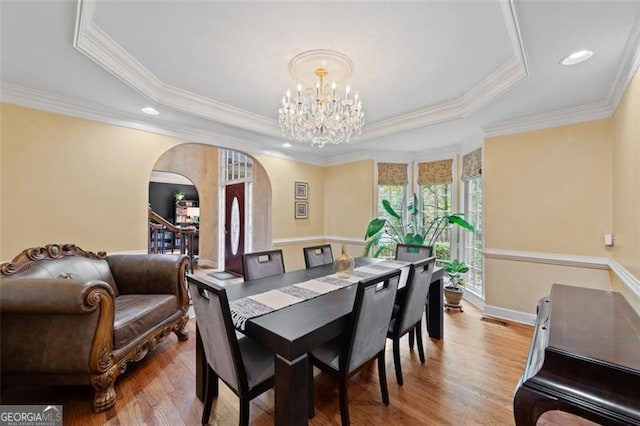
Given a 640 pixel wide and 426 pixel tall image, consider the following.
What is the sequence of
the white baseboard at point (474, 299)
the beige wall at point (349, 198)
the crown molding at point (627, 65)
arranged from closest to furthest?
the crown molding at point (627, 65), the white baseboard at point (474, 299), the beige wall at point (349, 198)

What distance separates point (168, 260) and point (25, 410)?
1.30 meters

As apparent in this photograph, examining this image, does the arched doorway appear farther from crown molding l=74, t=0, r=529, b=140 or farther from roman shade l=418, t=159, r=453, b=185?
roman shade l=418, t=159, r=453, b=185

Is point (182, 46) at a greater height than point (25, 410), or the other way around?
point (182, 46)

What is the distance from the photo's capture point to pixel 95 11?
165 centimetres

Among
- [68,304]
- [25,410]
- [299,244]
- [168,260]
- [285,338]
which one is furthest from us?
[299,244]

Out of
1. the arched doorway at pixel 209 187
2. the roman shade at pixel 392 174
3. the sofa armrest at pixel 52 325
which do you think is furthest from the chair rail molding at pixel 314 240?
the sofa armrest at pixel 52 325

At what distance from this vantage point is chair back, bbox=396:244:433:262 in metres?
3.12

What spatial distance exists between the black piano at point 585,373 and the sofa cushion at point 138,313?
2.40 metres

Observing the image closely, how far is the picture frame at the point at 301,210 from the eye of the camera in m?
4.90

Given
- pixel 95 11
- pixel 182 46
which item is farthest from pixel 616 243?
pixel 95 11

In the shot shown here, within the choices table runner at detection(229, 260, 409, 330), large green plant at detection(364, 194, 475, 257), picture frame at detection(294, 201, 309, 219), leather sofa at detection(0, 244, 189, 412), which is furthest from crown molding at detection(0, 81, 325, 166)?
table runner at detection(229, 260, 409, 330)

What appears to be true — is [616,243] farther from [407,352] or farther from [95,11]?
[95,11]

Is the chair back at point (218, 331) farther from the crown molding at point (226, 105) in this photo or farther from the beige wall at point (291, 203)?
the beige wall at point (291, 203)

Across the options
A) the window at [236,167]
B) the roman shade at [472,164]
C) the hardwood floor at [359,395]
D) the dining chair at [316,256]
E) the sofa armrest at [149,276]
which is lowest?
the hardwood floor at [359,395]
